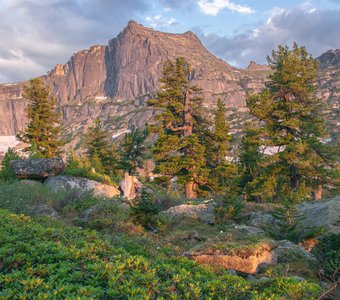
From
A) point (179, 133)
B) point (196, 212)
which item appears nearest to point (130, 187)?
point (196, 212)

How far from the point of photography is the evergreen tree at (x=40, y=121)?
3206 centimetres

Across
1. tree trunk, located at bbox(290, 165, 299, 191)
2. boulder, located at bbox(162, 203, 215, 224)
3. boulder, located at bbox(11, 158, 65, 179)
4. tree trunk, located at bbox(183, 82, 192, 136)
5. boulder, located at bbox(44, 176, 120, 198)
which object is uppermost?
tree trunk, located at bbox(183, 82, 192, 136)

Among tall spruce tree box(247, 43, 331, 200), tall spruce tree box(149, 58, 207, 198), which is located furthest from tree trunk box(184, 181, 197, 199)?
tall spruce tree box(247, 43, 331, 200)

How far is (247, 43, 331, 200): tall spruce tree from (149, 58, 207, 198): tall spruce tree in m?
5.81

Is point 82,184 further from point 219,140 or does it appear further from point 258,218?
point 219,140

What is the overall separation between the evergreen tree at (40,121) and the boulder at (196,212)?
72.0ft

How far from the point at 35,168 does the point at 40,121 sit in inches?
551

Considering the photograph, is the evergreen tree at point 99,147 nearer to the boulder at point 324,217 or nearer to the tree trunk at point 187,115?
the tree trunk at point 187,115

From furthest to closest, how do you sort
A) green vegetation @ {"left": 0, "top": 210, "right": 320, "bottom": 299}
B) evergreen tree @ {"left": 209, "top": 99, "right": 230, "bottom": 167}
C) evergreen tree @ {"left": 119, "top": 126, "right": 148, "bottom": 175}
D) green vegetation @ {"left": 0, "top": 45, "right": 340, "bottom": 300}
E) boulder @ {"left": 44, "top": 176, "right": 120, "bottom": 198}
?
evergreen tree @ {"left": 119, "top": 126, "right": 148, "bottom": 175}
evergreen tree @ {"left": 209, "top": 99, "right": 230, "bottom": 167}
boulder @ {"left": 44, "top": 176, "right": 120, "bottom": 198}
green vegetation @ {"left": 0, "top": 45, "right": 340, "bottom": 300}
green vegetation @ {"left": 0, "top": 210, "right": 320, "bottom": 299}

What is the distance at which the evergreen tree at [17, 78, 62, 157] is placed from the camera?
32062 mm

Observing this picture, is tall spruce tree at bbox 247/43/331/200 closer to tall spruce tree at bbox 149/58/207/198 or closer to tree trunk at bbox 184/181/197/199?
tall spruce tree at bbox 149/58/207/198

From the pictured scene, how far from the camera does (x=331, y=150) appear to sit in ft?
78.2

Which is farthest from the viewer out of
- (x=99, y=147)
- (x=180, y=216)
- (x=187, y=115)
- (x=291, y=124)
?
(x=99, y=147)

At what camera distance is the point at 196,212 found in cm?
1439
